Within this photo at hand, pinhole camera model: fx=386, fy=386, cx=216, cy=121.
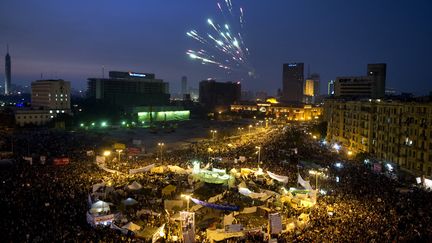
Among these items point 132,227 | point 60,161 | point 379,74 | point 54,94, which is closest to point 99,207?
point 132,227

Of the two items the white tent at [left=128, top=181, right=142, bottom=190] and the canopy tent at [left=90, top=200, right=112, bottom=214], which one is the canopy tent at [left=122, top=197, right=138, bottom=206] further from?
the white tent at [left=128, top=181, right=142, bottom=190]

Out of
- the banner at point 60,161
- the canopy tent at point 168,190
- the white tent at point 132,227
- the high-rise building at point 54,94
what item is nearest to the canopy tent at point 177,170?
the canopy tent at point 168,190

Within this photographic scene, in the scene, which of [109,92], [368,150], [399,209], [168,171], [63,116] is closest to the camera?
[399,209]

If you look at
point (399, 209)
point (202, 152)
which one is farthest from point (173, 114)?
point (399, 209)

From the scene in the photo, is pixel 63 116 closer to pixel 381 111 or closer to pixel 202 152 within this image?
pixel 202 152

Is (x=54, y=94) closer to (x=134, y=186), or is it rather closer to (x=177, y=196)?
(x=134, y=186)

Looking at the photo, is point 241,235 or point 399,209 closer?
point 241,235
